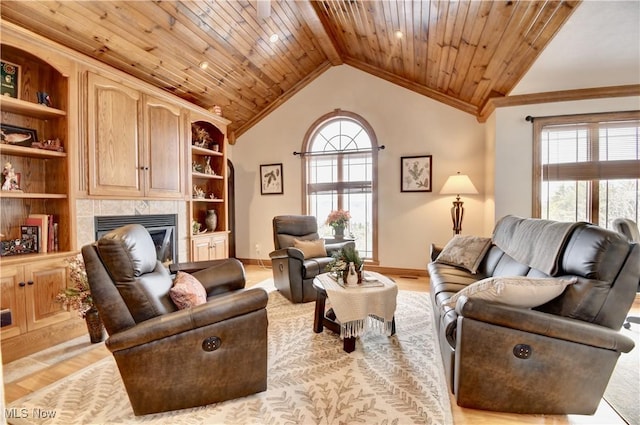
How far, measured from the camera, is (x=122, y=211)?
3.36m

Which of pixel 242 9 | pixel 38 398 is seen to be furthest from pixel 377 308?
pixel 242 9

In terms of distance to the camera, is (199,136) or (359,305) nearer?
(359,305)

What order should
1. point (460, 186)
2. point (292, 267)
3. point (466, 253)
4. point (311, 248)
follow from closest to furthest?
point (466, 253), point (292, 267), point (311, 248), point (460, 186)

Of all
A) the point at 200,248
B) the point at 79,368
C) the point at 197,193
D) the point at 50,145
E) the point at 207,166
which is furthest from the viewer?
the point at 207,166

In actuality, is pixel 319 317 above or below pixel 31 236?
below

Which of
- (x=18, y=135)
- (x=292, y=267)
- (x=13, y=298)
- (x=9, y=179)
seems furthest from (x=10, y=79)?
(x=292, y=267)

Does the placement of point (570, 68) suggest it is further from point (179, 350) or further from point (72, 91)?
point (72, 91)

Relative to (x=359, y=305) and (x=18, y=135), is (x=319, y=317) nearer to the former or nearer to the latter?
(x=359, y=305)

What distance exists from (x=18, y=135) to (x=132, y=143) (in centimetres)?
91

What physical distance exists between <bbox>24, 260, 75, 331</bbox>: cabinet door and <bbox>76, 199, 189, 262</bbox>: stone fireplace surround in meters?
0.28

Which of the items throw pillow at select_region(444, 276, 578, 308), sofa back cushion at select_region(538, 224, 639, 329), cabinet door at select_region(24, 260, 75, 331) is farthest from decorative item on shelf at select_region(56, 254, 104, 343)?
sofa back cushion at select_region(538, 224, 639, 329)

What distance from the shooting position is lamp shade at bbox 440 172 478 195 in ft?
14.4

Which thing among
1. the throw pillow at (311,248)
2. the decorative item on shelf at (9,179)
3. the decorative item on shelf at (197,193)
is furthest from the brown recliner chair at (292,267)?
the decorative item on shelf at (9,179)

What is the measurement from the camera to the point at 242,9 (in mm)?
3580
